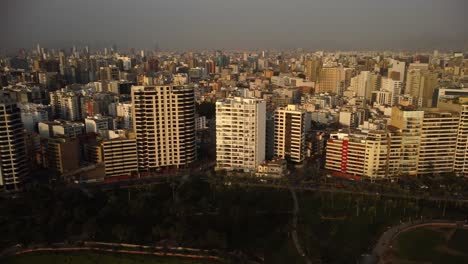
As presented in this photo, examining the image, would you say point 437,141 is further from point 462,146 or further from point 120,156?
point 120,156

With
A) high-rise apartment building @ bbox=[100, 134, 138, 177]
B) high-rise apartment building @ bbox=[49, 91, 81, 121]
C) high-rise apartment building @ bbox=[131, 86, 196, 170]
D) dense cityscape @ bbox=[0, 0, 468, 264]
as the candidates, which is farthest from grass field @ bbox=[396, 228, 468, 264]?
high-rise apartment building @ bbox=[49, 91, 81, 121]

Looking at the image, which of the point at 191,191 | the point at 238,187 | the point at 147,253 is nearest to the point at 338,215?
the point at 238,187

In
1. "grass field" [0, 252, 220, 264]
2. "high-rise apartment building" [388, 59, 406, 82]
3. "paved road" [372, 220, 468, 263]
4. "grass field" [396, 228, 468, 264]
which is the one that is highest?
"high-rise apartment building" [388, 59, 406, 82]

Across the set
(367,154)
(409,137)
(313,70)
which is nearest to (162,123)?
(367,154)

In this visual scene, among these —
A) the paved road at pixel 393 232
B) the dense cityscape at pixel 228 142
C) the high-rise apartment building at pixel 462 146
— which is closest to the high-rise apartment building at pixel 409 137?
the dense cityscape at pixel 228 142

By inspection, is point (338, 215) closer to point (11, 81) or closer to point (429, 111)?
point (429, 111)

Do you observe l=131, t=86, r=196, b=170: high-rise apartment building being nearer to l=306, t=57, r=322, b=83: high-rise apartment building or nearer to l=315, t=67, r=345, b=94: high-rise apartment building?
l=315, t=67, r=345, b=94: high-rise apartment building
